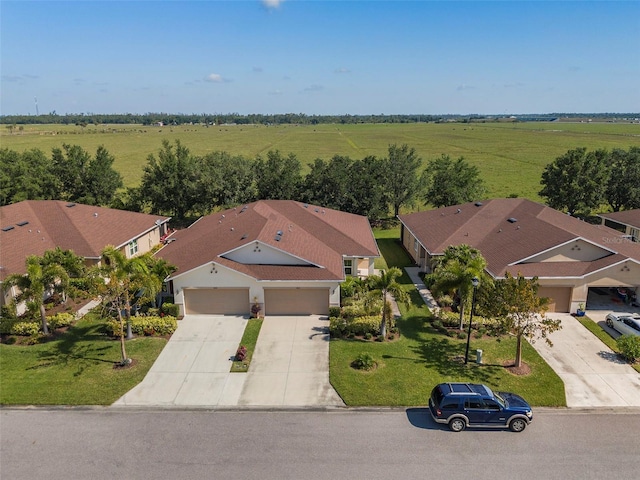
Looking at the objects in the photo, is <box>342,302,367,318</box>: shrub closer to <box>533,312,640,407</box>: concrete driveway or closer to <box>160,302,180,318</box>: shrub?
<box>533,312,640,407</box>: concrete driveway

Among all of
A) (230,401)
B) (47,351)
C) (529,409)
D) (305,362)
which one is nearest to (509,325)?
(529,409)

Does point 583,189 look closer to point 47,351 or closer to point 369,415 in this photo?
point 369,415

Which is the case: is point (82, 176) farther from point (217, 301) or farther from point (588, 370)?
point (588, 370)

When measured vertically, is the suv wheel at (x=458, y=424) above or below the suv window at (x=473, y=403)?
below

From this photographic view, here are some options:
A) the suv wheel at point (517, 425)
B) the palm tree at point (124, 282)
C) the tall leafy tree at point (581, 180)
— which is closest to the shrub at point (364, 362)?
the suv wheel at point (517, 425)

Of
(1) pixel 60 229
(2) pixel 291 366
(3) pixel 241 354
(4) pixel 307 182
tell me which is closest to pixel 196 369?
(3) pixel 241 354

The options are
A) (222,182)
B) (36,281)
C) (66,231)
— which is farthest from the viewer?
(222,182)

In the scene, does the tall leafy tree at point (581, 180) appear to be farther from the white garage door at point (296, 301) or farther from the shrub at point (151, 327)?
the shrub at point (151, 327)
